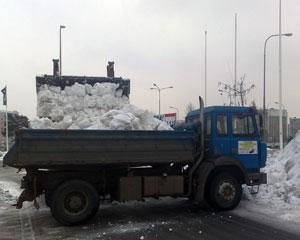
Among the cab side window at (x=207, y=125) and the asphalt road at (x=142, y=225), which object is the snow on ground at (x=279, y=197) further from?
the cab side window at (x=207, y=125)

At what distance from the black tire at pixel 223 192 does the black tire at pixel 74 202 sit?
3.05 metres

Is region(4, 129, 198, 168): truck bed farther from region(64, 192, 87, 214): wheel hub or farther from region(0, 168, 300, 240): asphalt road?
region(0, 168, 300, 240): asphalt road

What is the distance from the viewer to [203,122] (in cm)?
1430

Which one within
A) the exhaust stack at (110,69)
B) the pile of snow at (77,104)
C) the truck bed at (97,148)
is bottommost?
the truck bed at (97,148)

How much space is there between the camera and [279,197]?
14758 mm

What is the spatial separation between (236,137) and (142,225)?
12.2ft

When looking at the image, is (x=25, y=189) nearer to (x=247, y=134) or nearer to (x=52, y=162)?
(x=52, y=162)

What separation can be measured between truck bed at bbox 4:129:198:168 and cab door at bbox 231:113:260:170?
1163 millimetres

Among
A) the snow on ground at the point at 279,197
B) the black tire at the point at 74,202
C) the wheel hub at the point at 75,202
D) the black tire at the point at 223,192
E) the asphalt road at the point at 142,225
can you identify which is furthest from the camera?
the black tire at the point at 223,192

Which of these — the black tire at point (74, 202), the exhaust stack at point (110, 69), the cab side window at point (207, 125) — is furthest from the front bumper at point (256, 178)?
the exhaust stack at point (110, 69)

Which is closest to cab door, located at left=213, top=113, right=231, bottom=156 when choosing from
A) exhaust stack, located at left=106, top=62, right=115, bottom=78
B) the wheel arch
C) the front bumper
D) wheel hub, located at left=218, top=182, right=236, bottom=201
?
the wheel arch

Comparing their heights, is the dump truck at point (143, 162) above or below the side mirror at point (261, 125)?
below

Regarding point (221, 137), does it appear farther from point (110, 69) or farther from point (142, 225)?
point (110, 69)

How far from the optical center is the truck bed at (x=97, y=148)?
12125 millimetres
